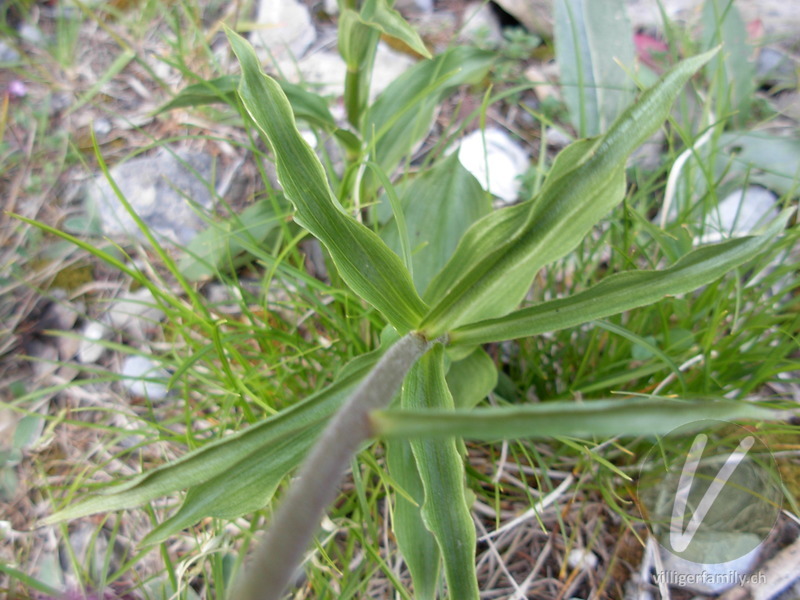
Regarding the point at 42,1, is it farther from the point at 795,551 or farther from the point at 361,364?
the point at 795,551

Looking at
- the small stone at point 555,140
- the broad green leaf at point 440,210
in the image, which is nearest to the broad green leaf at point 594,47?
the small stone at point 555,140

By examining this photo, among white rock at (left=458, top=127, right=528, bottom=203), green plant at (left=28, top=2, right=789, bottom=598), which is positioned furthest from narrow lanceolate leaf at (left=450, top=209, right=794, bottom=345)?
white rock at (left=458, top=127, right=528, bottom=203)

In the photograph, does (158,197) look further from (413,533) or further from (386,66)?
(413,533)

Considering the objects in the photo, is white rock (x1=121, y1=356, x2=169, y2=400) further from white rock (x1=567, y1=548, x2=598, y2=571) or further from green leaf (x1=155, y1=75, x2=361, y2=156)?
white rock (x1=567, y1=548, x2=598, y2=571)

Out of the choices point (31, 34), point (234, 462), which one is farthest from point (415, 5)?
point (234, 462)

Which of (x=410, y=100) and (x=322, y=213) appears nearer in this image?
(x=322, y=213)

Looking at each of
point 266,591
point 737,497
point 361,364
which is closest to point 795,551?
point 737,497
